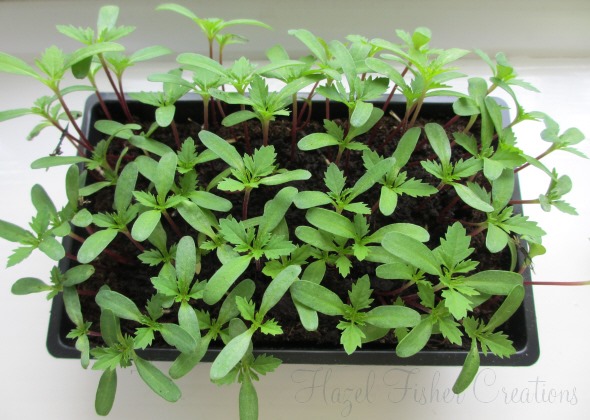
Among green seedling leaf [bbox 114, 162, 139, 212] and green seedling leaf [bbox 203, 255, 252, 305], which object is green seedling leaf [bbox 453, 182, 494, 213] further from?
green seedling leaf [bbox 114, 162, 139, 212]

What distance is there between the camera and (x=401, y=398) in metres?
1.10

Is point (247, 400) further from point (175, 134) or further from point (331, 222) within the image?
point (175, 134)

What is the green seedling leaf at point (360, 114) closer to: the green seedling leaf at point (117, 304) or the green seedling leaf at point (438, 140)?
the green seedling leaf at point (438, 140)

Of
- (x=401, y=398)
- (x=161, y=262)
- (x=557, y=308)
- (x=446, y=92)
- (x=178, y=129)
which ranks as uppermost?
(x=446, y=92)

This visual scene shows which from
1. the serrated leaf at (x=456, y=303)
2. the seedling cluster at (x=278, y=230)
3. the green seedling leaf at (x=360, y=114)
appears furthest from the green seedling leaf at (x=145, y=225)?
the serrated leaf at (x=456, y=303)

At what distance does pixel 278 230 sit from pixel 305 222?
0.13 metres

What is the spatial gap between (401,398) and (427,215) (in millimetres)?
392

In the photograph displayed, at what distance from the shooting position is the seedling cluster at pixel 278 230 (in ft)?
2.57

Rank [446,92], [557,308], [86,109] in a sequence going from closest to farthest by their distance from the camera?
[446,92], [86,109], [557,308]

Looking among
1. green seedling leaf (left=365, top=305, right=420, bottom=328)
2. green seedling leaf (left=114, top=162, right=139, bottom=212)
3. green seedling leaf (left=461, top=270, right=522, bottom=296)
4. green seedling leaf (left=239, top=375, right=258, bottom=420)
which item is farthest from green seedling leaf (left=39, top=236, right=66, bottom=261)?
green seedling leaf (left=461, top=270, right=522, bottom=296)

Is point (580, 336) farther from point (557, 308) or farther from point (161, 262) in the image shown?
point (161, 262)

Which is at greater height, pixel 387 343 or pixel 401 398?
pixel 387 343

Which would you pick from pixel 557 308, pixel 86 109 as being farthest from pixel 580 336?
pixel 86 109

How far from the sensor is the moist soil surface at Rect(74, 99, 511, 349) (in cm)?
94
